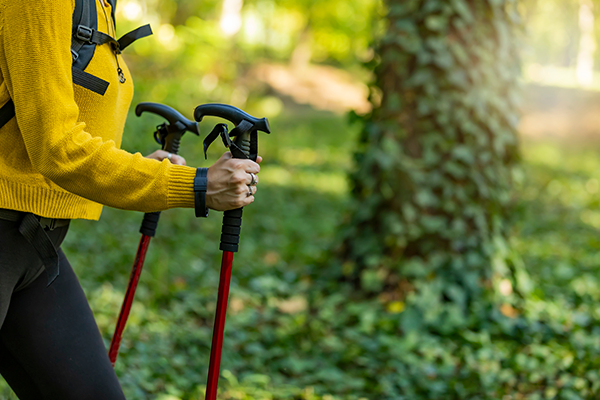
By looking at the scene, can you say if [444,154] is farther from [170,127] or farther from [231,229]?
[231,229]

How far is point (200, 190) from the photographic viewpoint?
144 cm

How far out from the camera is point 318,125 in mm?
18062

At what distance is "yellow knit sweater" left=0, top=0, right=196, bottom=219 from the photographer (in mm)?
1313

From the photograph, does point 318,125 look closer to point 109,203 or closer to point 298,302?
point 298,302

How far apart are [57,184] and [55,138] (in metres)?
0.15

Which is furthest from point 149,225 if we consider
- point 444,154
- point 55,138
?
point 444,154

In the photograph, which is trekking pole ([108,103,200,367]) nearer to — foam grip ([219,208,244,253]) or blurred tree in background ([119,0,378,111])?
foam grip ([219,208,244,253])

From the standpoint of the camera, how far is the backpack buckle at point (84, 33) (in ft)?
4.72

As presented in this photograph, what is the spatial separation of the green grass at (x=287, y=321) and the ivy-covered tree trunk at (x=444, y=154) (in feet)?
1.19

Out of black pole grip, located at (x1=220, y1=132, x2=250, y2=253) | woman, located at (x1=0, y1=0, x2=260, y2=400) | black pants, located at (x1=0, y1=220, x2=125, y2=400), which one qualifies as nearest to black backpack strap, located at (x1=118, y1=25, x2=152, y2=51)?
woman, located at (x1=0, y1=0, x2=260, y2=400)

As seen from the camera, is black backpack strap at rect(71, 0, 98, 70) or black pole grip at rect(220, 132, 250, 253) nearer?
black backpack strap at rect(71, 0, 98, 70)

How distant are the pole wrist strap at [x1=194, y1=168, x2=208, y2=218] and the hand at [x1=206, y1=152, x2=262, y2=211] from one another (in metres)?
0.01

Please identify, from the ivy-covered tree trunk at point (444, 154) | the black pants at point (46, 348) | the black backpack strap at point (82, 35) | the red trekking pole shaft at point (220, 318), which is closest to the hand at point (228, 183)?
the red trekking pole shaft at point (220, 318)

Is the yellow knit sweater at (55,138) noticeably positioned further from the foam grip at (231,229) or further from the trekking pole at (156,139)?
the trekking pole at (156,139)
